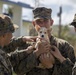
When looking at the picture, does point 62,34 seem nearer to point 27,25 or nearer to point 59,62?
point 27,25

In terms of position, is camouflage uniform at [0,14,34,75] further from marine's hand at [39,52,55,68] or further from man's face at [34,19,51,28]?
man's face at [34,19,51,28]

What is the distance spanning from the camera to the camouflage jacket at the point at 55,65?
5012mm

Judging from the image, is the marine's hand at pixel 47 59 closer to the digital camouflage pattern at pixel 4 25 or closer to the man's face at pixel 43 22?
the man's face at pixel 43 22

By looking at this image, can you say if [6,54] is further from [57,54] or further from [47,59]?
[57,54]

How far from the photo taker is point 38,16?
530 centimetres

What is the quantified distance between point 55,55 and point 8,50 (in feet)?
3.03

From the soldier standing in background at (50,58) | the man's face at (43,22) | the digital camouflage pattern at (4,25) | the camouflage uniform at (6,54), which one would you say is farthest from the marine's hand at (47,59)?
the digital camouflage pattern at (4,25)

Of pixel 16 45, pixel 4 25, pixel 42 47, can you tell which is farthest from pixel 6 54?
pixel 16 45

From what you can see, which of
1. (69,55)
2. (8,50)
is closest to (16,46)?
(8,50)

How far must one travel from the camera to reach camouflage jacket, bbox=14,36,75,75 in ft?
16.4

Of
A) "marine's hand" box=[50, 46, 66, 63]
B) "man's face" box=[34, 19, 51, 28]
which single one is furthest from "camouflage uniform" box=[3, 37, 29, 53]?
"marine's hand" box=[50, 46, 66, 63]

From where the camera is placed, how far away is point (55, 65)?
508cm

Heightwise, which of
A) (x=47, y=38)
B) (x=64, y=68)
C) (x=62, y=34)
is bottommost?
(x=62, y=34)

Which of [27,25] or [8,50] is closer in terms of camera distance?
[8,50]
